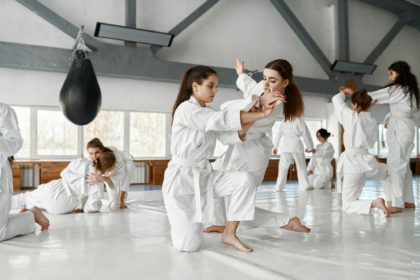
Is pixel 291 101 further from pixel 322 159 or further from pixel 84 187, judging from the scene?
pixel 322 159

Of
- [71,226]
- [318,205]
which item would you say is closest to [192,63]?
[318,205]

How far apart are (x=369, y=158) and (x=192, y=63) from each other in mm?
4948

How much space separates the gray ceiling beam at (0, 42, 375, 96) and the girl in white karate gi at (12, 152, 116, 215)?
10.5ft

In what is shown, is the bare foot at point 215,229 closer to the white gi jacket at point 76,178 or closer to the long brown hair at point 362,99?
the white gi jacket at point 76,178

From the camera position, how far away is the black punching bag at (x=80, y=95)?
14.8 feet

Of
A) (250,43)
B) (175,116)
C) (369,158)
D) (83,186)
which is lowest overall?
(83,186)

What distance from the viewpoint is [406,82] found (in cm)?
382

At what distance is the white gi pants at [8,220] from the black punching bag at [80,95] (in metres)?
2.01

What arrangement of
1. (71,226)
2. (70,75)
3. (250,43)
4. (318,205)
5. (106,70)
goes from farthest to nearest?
1. (250,43)
2. (106,70)
3. (70,75)
4. (318,205)
5. (71,226)

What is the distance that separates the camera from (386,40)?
10453mm

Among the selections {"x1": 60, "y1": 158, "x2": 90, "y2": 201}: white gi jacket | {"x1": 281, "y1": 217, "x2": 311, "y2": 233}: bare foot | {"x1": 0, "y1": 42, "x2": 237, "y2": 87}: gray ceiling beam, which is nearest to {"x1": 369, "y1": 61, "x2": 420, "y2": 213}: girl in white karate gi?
{"x1": 281, "y1": 217, "x2": 311, "y2": 233}: bare foot

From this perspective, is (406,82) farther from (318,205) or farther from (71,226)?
(71,226)

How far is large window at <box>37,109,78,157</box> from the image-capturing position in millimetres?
7070

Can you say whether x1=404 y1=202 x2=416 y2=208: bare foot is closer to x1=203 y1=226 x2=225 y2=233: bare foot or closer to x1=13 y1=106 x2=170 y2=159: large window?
x1=203 y1=226 x2=225 y2=233: bare foot
